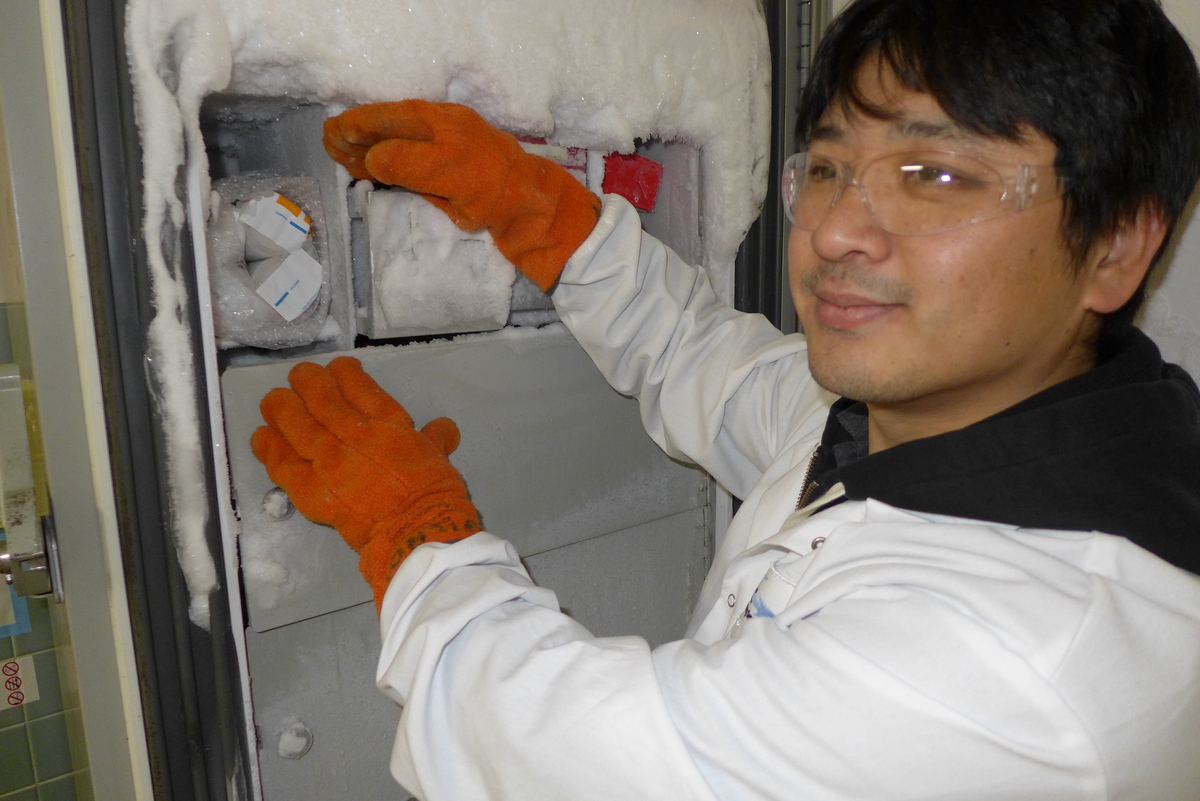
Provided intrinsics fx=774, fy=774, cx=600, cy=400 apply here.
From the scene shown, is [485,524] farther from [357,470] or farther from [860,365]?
[860,365]

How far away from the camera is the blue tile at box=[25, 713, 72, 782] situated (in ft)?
4.66

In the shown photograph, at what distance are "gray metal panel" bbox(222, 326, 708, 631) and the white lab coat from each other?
0.14 metres

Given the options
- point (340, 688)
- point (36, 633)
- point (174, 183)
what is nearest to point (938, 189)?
point (174, 183)

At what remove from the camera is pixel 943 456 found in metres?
0.69

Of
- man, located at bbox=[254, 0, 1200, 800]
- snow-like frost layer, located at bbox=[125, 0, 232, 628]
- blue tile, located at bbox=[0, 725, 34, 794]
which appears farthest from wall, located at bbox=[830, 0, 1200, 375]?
blue tile, located at bbox=[0, 725, 34, 794]

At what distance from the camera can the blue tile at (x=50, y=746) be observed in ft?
4.66

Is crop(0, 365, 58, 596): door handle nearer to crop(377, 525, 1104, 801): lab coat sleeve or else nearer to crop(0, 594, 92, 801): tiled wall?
crop(377, 525, 1104, 801): lab coat sleeve

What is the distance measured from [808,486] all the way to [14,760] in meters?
1.50

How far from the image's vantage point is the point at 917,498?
0.68 m

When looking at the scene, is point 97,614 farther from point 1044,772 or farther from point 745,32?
point 745,32

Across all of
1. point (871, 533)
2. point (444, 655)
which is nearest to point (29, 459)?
point (444, 655)

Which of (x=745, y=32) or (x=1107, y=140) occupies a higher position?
(x=745, y=32)

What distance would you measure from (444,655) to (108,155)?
19.8 inches

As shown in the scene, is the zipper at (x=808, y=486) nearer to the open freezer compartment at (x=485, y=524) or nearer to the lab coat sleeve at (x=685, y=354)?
the lab coat sleeve at (x=685, y=354)
